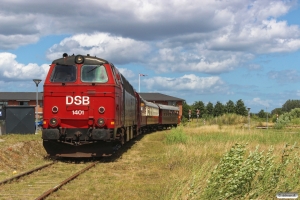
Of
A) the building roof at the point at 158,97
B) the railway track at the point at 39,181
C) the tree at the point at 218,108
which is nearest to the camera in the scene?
the railway track at the point at 39,181

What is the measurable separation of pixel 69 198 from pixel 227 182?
144 inches

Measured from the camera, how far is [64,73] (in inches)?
602

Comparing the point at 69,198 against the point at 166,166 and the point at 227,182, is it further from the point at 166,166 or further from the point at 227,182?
the point at 166,166

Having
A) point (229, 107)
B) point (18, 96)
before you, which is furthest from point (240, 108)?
point (18, 96)

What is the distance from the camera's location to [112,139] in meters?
14.8

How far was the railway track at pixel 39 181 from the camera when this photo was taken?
31.3 ft

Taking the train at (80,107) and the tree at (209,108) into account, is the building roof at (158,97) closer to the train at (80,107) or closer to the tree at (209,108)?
the tree at (209,108)

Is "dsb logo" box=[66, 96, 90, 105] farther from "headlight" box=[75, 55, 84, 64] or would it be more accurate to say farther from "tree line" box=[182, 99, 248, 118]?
"tree line" box=[182, 99, 248, 118]

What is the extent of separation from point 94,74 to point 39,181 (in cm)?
503

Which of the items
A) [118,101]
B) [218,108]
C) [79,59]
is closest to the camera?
[79,59]

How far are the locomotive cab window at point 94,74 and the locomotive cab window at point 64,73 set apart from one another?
1.14 feet

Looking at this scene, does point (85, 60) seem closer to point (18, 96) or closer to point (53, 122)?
point (53, 122)

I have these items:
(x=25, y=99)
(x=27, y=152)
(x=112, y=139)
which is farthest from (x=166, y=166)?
(x=25, y=99)

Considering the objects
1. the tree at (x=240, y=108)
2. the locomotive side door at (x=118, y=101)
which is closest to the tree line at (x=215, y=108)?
the tree at (x=240, y=108)
